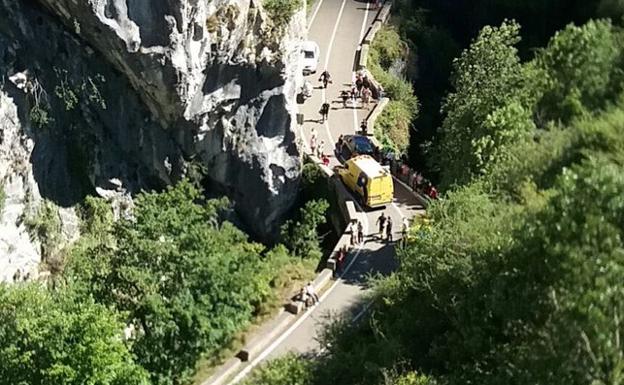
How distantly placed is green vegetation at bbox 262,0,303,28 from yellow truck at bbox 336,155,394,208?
5886mm

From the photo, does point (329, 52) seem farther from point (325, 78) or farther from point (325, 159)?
point (325, 159)

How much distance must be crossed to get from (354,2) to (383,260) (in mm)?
24547

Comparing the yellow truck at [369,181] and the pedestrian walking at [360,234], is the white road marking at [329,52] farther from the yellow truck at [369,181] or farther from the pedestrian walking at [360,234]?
the pedestrian walking at [360,234]

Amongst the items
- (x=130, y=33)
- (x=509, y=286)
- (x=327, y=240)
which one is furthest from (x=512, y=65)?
(x=509, y=286)

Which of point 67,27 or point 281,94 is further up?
point 67,27

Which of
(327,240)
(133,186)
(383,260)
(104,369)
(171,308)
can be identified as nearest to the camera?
(104,369)

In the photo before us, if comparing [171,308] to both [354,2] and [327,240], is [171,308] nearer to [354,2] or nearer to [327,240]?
[327,240]

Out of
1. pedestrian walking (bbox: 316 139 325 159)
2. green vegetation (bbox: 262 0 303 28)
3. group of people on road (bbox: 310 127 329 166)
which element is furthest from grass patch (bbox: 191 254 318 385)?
green vegetation (bbox: 262 0 303 28)

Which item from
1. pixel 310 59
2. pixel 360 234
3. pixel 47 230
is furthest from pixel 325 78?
pixel 47 230

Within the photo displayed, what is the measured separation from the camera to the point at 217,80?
108 ft

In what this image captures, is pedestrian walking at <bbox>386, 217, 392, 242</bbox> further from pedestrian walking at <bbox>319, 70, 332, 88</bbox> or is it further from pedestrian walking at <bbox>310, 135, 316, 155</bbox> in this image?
pedestrian walking at <bbox>319, 70, 332, 88</bbox>

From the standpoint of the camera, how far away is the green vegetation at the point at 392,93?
42.0 m

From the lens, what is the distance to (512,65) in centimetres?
3036

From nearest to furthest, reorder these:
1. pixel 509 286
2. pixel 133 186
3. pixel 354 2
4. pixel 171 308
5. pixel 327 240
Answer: pixel 509 286 < pixel 171 308 < pixel 133 186 < pixel 327 240 < pixel 354 2
